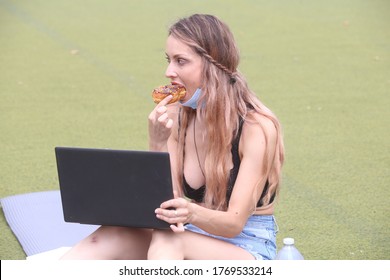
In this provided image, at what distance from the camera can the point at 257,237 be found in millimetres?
3891

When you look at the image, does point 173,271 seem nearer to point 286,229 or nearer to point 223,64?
point 223,64

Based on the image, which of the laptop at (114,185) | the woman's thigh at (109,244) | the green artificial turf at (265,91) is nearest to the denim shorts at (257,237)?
the woman's thigh at (109,244)

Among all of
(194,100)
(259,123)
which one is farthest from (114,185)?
(259,123)

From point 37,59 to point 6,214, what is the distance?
4916 millimetres

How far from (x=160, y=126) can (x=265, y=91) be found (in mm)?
4973

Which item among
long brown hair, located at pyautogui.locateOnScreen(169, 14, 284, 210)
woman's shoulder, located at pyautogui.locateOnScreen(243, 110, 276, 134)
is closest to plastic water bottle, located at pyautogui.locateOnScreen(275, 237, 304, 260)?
long brown hair, located at pyautogui.locateOnScreen(169, 14, 284, 210)

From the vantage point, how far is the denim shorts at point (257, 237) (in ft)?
12.6

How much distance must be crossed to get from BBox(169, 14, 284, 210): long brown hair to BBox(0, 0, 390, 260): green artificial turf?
13.2 inches

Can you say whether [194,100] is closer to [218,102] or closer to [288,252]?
[218,102]

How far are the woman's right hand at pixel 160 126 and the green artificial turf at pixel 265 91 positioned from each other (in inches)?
20.6

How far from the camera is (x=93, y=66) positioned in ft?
32.8

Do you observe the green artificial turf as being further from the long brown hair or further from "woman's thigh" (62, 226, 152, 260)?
"woman's thigh" (62, 226, 152, 260)

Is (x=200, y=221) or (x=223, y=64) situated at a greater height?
(x=223, y=64)

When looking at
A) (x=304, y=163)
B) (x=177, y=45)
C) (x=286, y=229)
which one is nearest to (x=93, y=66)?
(x=304, y=163)
